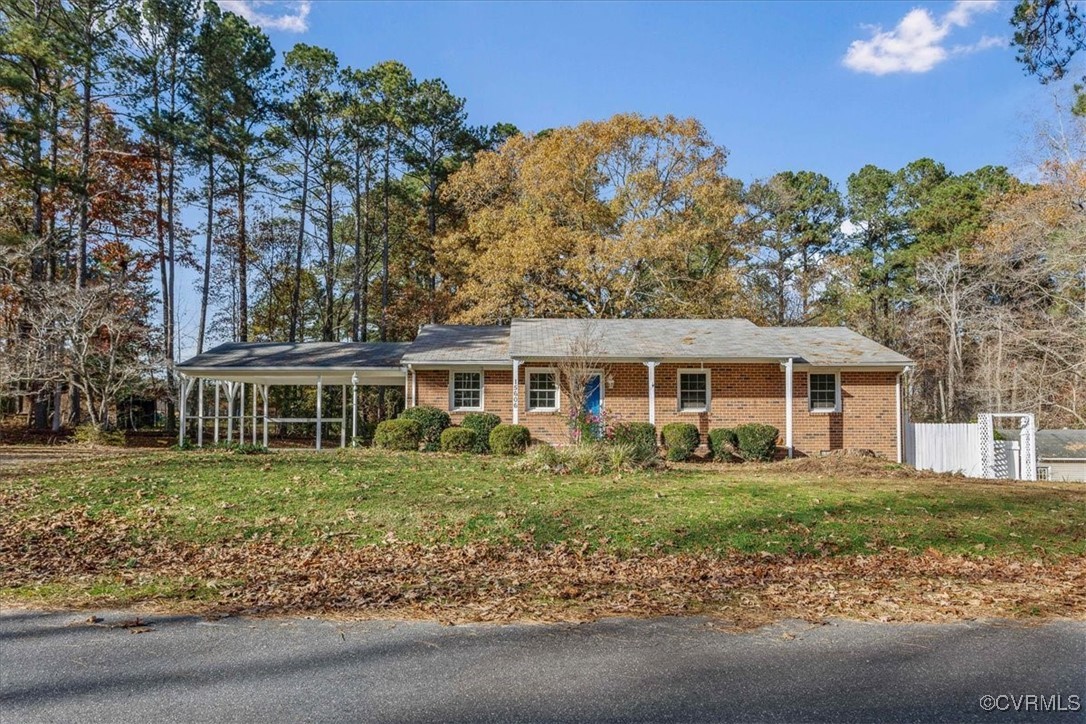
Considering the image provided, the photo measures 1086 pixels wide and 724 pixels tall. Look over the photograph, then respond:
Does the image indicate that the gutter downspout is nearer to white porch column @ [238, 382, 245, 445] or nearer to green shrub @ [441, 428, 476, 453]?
green shrub @ [441, 428, 476, 453]

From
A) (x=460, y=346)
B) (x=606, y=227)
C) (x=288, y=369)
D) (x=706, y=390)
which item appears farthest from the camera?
(x=606, y=227)

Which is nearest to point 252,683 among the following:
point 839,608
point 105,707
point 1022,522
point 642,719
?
point 105,707

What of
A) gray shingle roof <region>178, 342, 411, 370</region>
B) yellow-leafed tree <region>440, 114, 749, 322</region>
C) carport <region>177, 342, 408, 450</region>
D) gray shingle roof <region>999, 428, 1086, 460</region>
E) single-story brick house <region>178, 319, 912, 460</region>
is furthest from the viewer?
yellow-leafed tree <region>440, 114, 749, 322</region>

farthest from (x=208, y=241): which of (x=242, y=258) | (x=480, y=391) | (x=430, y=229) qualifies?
(x=480, y=391)

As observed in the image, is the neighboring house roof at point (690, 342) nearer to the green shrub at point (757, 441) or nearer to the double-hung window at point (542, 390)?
the double-hung window at point (542, 390)

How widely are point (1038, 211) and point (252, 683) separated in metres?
27.5

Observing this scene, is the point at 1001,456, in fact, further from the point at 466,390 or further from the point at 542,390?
the point at 466,390

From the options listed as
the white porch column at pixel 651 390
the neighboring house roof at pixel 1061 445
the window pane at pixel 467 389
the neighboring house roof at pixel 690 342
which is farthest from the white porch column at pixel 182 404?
the neighboring house roof at pixel 1061 445

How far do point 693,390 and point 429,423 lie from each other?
710cm

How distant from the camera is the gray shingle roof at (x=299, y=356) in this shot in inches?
829

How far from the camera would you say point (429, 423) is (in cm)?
1798

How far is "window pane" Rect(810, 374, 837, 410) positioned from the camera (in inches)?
763

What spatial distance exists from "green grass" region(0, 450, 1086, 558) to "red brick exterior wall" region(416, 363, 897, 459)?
6435mm

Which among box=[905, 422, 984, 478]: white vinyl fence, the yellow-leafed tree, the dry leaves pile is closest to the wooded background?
the yellow-leafed tree
